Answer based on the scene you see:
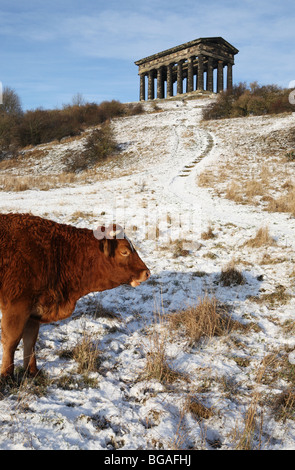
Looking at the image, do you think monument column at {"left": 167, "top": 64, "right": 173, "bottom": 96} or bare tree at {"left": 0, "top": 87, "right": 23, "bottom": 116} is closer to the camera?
bare tree at {"left": 0, "top": 87, "right": 23, "bottom": 116}

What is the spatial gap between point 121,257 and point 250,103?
113ft

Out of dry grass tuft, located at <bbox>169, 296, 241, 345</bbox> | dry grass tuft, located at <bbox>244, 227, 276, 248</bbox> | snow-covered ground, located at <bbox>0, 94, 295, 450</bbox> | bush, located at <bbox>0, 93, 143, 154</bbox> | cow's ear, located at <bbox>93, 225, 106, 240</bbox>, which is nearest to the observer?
snow-covered ground, located at <bbox>0, 94, 295, 450</bbox>

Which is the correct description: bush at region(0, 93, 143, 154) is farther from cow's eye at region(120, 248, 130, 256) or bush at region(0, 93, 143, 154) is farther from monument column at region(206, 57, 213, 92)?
cow's eye at region(120, 248, 130, 256)

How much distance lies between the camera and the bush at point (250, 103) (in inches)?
1208

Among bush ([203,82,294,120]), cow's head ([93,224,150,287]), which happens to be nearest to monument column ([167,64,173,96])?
bush ([203,82,294,120])

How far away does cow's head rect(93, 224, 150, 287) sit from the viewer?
3.36m

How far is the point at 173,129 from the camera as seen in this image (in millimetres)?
30156

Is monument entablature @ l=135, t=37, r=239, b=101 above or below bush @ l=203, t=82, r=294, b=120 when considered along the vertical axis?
above

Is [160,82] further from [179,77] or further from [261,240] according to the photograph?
[261,240]

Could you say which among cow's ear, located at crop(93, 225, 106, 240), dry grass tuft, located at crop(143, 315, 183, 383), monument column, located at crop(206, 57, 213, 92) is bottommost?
dry grass tuft, located at crop(143, 315, 183, 383)

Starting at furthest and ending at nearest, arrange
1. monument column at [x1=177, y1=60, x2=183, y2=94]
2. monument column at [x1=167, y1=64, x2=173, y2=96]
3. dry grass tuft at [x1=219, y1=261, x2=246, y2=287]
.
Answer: monument column at [x1=167, y1=64, x2=173, y2=96], monument column at [x1=177, y1=60, x2=183, y2=94], dry grass tuft at [x1=219, y1=261, x2=246, y2=287]

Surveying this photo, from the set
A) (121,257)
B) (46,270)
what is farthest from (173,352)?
(46,270)

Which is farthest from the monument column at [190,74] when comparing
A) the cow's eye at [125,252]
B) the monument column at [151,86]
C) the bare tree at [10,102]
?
the cow's eye at [125,252]

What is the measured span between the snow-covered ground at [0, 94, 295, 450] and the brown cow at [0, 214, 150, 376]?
0.71m
